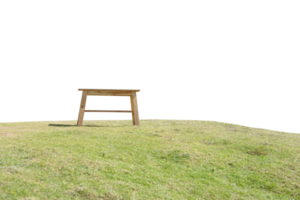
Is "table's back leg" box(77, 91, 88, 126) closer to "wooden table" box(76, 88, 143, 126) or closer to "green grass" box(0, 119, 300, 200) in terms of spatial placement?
"wooden table" box(76, 88, 143, 126)

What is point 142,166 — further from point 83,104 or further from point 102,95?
point 102,95

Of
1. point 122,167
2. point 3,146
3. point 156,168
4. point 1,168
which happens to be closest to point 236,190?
point 156,168

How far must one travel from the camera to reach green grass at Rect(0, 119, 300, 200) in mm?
3936

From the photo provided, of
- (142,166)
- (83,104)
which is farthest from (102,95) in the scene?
(142,166)

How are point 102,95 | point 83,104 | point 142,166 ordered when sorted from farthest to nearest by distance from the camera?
point 102,95, point 83,104, point 142,166

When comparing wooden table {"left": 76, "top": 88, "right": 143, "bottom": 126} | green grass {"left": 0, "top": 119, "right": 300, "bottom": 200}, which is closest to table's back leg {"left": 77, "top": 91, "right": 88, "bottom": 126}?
wooden table {"left": 76, "top": 88, "right": 143, "bottom": 126}

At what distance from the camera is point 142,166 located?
4926 millimetres

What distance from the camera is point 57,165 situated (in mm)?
4441

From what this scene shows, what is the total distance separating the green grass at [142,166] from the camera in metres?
3.94

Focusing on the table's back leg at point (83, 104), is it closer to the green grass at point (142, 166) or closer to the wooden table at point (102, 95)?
the wooden table at point (102, 95)

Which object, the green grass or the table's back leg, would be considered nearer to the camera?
the green grass

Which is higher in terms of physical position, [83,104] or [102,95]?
[102,95]

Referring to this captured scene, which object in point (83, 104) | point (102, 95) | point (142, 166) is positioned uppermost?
point (102, 95)

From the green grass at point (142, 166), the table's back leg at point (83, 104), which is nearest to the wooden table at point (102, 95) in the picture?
the table's back leg at point (83, 104)
